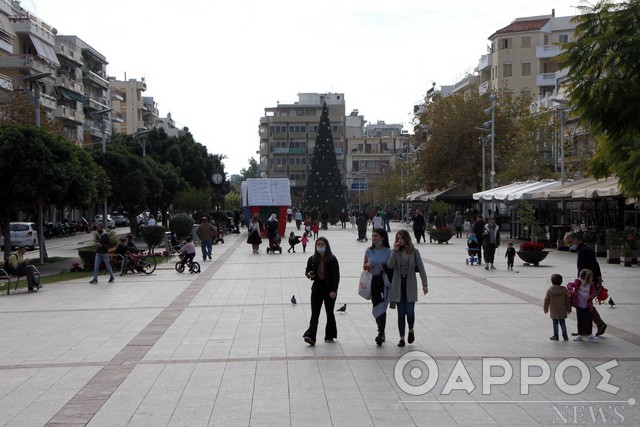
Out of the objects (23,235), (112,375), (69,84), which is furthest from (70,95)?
(112,375)

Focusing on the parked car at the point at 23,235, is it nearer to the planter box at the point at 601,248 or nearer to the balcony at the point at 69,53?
the planter box at the point at 601,248

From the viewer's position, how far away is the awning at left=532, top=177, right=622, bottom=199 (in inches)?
1116

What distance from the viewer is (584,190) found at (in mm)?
30438

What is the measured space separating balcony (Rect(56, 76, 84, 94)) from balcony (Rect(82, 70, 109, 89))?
15.5 feet

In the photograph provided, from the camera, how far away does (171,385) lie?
8.92 m

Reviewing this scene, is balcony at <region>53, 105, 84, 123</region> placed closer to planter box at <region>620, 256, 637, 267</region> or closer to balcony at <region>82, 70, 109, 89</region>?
balcony at <region>82, 70, 109, 89</region>

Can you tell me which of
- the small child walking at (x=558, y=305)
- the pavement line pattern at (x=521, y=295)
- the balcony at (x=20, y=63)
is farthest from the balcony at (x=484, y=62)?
the small child walking at (x=558, y=305)

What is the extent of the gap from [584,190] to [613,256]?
14.8 ft

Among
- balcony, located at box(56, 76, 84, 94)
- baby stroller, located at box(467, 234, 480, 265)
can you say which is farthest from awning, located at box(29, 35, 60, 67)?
baby stroller, located at box(467, 234, 480, 265)

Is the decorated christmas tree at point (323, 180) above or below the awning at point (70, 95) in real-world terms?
below

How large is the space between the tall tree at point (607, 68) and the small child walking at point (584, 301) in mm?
2846

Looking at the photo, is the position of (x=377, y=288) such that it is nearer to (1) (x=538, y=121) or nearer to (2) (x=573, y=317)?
(2) (x=573, y=317)

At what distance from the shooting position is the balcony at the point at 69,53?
79000mm

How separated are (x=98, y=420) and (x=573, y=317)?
27.9 feet
